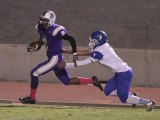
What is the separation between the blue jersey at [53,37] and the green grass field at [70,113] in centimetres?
128

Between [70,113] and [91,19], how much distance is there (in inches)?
460

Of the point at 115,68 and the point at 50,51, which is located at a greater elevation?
the point at 50,51

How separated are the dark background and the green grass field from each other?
8.24m

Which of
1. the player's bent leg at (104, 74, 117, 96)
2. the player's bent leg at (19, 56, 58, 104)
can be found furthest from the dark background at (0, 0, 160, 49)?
the player's bent leg at (104, 74, 117, 96)

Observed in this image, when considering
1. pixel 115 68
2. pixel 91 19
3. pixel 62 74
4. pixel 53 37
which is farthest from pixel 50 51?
pixel 91 19

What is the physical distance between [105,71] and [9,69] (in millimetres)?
3496

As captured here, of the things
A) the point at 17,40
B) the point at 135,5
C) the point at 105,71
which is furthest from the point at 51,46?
the point at 135,5

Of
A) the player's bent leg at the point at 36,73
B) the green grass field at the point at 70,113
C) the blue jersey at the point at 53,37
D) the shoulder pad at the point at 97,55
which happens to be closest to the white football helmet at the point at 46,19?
the blue jersey at the point at 53,37

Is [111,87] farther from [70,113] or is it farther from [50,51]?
[50,51]

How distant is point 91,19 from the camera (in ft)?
75.0

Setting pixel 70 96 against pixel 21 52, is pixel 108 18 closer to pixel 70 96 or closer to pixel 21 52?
pixel 21 52

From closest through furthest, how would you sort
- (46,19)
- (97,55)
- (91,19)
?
(97,55) → (46,19) → (91,19)

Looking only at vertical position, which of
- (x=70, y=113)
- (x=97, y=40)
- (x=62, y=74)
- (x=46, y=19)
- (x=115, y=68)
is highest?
(x=46, y=19)

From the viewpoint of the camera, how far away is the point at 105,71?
19875mm
